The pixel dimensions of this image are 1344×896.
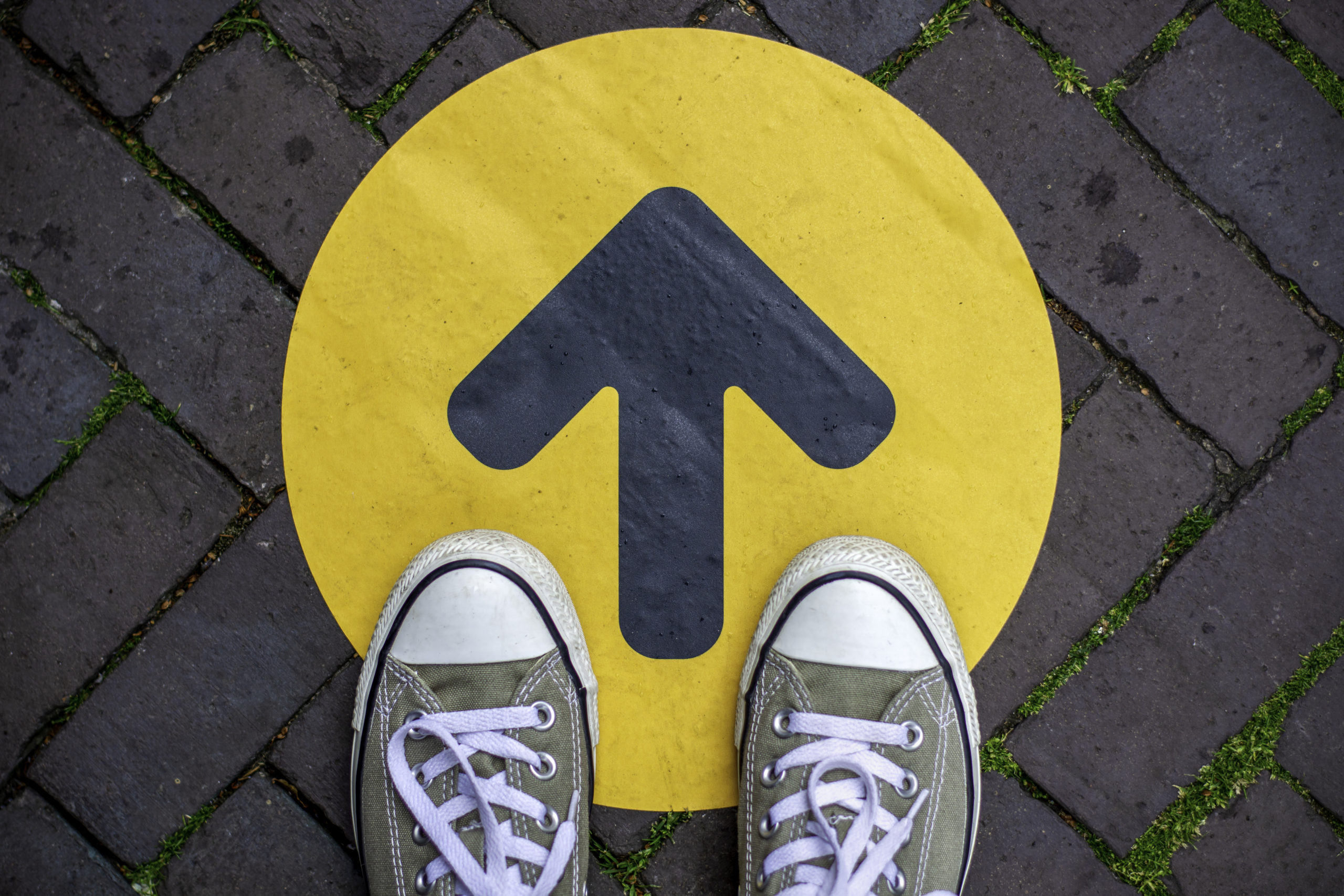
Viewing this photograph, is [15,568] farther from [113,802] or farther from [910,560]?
[910,560]

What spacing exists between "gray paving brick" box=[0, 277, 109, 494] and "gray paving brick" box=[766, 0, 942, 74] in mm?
1647

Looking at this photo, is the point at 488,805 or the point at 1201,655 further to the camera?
the point at 1201,655

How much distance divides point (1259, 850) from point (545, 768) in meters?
1.53

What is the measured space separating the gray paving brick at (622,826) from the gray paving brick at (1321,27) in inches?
85.2

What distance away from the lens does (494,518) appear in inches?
58.4

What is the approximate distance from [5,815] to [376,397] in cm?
116

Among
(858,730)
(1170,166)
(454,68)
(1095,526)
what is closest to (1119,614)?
(1095,526)

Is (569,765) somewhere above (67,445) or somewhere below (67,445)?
above

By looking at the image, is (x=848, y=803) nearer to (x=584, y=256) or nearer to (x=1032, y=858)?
(x=1032, y=858)

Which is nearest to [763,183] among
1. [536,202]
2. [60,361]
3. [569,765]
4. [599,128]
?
[599,128]

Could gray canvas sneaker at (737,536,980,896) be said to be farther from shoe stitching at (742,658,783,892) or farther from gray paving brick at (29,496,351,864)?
gray paving brick at (29,496,351,864)

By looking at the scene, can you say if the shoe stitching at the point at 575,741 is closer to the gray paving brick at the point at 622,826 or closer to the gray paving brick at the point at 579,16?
the gray paving brick at the point at 622,826

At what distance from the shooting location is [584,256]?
147cm

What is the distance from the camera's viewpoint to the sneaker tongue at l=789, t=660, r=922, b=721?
1.42 m
